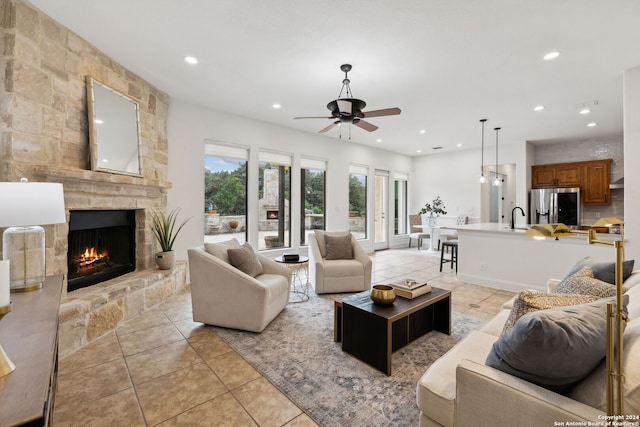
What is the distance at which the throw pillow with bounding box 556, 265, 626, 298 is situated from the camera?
1.63m

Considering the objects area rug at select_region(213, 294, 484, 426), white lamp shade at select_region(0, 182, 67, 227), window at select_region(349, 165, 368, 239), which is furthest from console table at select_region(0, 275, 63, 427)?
window at select_region(349, 165, 368, 239)

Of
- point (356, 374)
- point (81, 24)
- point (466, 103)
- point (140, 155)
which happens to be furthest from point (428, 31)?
point (140, 155)

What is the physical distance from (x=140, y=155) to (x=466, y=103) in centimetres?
465

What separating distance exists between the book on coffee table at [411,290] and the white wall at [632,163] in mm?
2487

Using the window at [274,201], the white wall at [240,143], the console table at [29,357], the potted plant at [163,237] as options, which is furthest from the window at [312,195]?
the console table at [29,357]

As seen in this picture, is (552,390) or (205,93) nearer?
(552,390)

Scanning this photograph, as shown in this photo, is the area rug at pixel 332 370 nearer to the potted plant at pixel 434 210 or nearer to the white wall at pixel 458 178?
the potted plant at pixel 434 210

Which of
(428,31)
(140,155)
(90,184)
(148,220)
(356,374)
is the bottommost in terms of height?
(356,374)

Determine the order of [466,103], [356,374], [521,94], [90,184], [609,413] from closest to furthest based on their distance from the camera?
1. [609,413]
2. [356,374]
3. [90,184]
4. [521,94]
5. [466,103]

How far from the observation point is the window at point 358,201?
24.1 ft

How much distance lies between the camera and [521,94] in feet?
13.3

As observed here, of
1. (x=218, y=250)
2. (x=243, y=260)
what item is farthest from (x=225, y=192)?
(x=243, y=260)

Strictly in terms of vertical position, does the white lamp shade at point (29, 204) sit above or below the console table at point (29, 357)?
above

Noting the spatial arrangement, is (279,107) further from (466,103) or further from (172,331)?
(172,331)
